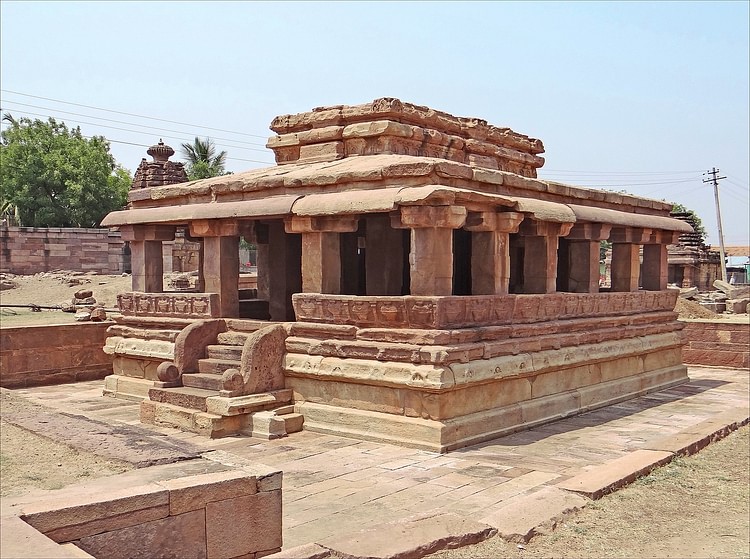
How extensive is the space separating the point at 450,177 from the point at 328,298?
5.91 ft

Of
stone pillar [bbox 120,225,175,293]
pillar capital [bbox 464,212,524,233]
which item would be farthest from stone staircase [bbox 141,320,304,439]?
pillar capital [bbox 464,212,524,233]

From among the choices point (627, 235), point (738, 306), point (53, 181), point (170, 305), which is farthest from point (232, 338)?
point (53, 181)

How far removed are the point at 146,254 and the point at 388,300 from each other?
4.47 m

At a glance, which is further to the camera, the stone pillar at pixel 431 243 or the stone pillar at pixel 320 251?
the stone pillar at pixel 320 251

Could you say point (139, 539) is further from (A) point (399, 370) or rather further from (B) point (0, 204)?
(B) point (0, 204)

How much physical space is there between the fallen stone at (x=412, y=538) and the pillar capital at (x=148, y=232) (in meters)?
6.99

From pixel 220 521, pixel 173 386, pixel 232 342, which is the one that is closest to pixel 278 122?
pixel 232 342

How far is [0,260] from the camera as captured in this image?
90.5ft

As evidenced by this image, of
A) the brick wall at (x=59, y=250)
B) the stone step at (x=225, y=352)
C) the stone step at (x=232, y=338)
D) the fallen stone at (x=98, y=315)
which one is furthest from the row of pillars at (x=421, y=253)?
the brick wall at (x=59, y=250)

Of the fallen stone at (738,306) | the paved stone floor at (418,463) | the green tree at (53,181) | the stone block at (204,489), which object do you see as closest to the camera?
the stone block at (204,489)

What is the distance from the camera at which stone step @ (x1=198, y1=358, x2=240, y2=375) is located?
8.60 meters

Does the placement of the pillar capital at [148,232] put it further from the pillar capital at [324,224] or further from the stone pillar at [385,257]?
A: the stone pillar at [385,257]

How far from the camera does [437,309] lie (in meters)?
7.31

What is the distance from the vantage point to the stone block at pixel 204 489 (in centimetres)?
369
